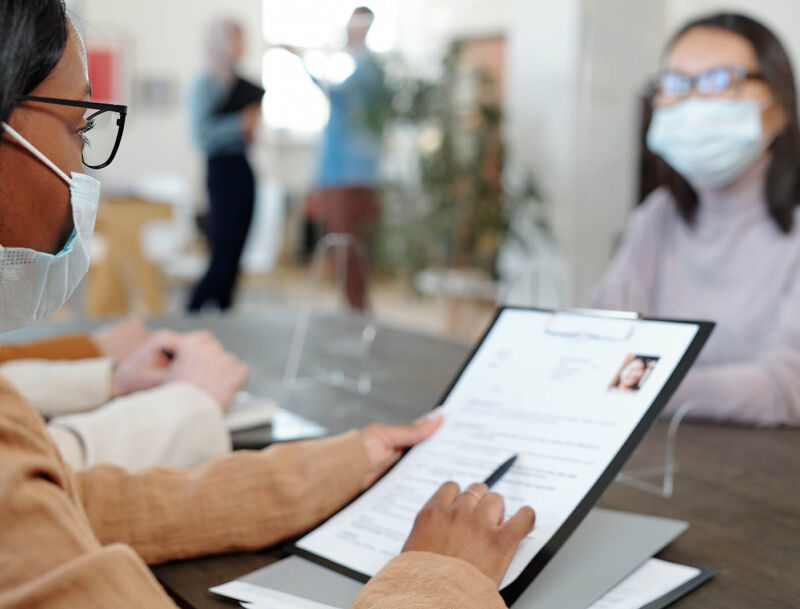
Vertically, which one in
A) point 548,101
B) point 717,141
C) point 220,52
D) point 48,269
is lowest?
point 48,269

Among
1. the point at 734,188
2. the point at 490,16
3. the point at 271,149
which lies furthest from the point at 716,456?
the point at 271,149

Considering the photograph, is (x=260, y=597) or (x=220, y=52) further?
(x=220, y=52)

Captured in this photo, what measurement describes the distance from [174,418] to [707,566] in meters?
0.55

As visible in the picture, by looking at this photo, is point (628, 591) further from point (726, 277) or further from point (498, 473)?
point (726, 277)

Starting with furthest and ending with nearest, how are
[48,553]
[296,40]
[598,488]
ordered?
1. [296,40]
2. [598,488]
3. [48,553]

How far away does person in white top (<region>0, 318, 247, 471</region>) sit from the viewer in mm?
862

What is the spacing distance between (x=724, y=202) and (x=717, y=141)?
0.39ft

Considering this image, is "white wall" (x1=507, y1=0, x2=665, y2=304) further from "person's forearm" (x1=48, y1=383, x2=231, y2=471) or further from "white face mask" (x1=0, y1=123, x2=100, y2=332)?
"white face mask" (x1=0, y1=123, x2=100, y2=332)

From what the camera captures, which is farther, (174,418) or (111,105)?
(174,418)

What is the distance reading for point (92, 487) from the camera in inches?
28.3

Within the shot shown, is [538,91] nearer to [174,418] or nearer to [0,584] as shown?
[174,418]

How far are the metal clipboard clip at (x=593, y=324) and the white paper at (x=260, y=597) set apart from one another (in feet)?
1.14

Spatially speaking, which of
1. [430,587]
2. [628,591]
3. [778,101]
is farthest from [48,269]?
[778,101]

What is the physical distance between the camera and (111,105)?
562 millimetres
